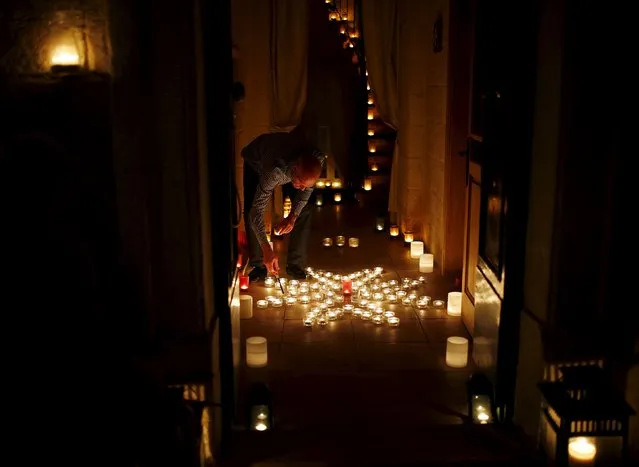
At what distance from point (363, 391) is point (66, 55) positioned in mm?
1790

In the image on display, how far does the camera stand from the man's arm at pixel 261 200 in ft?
12.8

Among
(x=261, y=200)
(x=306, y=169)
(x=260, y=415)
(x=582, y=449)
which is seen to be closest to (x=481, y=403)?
(x=582, y=449)

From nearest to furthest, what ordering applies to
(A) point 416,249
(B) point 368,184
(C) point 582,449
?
(C) point 582,449 → (A) point 416,249 → (B) point 368,184

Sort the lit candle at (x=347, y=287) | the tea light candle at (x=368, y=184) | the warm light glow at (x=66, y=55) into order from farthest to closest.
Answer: the tea light candle at (x=368, y=184), the lit candle at (x=347, y=287), the warm light glow at (x=66, y=55)

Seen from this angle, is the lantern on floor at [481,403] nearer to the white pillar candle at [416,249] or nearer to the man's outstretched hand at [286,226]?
the man's outstretched hand at [286,226]

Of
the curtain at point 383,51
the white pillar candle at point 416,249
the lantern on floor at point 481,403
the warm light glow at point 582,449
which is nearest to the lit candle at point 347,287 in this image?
the white pillar candle at point 416,249

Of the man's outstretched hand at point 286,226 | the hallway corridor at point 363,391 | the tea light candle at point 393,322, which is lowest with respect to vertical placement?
the hallway corridor at point 363,391

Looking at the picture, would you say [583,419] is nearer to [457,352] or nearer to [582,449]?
[582,449]

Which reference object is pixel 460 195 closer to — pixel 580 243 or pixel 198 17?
pixel 580 243

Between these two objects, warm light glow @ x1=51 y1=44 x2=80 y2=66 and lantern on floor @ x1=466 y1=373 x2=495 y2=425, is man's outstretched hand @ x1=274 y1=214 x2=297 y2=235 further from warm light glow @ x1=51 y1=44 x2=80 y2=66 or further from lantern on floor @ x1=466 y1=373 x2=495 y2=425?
warm light glow @ x1=51 y1=44 x2=80 y2=66

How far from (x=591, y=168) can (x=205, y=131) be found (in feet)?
4.23

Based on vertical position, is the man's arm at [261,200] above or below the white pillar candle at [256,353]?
above

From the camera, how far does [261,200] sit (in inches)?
156

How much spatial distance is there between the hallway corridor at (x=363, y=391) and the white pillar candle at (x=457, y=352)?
0.16ft
